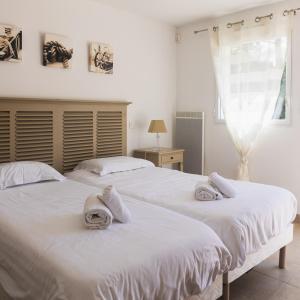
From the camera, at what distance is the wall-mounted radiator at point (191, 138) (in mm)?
4465

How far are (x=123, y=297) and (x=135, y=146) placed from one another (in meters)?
3.04

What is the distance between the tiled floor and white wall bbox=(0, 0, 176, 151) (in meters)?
2.27

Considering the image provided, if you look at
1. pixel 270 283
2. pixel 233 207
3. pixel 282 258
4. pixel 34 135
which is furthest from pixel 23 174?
pixel 282 258

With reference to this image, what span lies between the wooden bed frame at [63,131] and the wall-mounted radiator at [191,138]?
3.20 feet

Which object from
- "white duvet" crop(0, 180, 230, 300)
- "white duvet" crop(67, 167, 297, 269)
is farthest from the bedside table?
"white duvet" crop(0, 180, 230, 300)

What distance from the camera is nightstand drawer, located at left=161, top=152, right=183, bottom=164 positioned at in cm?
406

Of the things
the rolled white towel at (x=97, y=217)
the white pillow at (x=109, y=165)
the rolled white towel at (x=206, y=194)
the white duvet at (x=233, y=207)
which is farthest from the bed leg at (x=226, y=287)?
the white pillow at (x=109, y=165)

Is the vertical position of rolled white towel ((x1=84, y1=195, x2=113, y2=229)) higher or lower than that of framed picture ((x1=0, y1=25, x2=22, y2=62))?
lower

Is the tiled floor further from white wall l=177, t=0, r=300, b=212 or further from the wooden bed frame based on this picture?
white wall l=177, t=0, r=300, b=212

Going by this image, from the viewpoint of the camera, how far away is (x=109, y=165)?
3279 millimetres

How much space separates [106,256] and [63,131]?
2.23 m

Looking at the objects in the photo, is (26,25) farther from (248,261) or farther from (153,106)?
(248,261)

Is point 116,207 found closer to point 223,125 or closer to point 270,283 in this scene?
point 270,283

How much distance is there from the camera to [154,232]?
169 cm
